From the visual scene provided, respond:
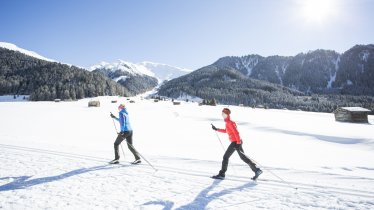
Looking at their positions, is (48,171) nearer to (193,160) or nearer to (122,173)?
(122,173)

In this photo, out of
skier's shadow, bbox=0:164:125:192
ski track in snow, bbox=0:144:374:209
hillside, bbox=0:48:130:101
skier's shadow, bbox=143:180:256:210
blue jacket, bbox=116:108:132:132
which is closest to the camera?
skier's shadow, bbox=143:180:256:210

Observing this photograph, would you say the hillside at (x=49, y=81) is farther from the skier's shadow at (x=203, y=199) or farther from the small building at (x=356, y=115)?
the skier's shadow at (x=203, y=199)

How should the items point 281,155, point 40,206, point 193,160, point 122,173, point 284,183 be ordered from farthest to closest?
point 281,155, point 193,160, point 122,173, point 284,183, point 40,206

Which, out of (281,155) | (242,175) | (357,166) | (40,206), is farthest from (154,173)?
(357,166)

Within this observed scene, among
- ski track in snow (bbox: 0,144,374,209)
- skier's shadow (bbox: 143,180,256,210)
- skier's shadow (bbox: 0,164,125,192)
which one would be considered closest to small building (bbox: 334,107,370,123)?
ski track in snow (bbox: 0,144,374,209)

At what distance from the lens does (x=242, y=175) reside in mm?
9758

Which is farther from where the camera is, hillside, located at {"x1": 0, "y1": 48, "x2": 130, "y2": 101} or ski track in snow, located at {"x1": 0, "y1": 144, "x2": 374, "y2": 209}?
hillside, located at {"x1": 0, "y1": 48, "x2": 130, "y2": 101}

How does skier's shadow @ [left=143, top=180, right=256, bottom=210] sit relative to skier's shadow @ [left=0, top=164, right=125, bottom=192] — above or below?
below

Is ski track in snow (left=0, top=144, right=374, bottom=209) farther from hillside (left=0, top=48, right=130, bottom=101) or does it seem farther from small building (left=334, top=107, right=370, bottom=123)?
hillside (left=0, top=48, right=130, bottom=101)

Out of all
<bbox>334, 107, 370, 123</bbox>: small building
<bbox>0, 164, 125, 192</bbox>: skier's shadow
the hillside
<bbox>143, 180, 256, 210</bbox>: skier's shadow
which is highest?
the hillside

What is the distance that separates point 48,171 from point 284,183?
8326 millimetres

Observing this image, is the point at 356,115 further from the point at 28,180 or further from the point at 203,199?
the point at 28,180

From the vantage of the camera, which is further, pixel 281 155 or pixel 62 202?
pixel 281 155

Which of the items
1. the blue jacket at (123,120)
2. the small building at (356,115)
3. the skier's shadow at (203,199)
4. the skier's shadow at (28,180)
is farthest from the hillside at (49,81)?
the skier's shadow at (203,199)
